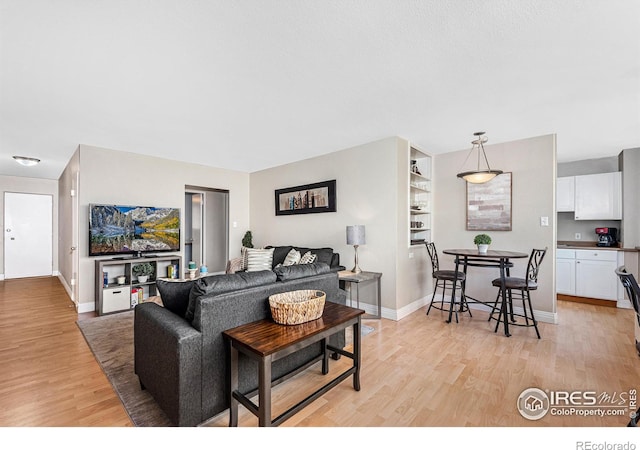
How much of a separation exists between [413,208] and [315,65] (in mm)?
2721

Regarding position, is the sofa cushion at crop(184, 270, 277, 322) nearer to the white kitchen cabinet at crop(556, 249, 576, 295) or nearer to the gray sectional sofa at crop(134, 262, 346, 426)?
the gray sectional sofa at crop(134, 262, 346, 426)

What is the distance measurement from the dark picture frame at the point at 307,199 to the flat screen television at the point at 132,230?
1814 mm

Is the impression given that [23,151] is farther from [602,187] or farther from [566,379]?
[602,187]

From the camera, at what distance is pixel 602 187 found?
4.45 m

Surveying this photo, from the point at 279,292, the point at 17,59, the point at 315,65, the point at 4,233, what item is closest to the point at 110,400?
the point at 279,292

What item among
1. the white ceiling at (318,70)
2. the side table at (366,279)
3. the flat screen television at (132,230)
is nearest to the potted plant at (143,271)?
the flat screen television at (132,230)

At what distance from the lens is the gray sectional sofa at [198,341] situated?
1.60 metres

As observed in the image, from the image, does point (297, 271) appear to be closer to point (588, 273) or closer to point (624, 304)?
point (588, 273)

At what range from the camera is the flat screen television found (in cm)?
404

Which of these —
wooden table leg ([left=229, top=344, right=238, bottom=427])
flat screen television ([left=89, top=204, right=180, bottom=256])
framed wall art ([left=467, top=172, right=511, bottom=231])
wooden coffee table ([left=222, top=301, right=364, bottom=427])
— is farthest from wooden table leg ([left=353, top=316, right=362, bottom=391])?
flat screen television ([left=89, top=204, right=180, bottom=256])

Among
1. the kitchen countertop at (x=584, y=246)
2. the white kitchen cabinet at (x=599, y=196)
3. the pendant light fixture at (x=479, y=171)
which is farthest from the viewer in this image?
the white kitchen cabinet at (x=599, y=196)

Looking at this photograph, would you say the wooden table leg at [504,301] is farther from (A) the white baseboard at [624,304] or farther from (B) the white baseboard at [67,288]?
(B) the white baseboard at [67,288]

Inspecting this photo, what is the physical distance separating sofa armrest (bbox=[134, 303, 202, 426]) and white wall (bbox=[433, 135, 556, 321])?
3.95 m

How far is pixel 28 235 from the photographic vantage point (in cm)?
655
